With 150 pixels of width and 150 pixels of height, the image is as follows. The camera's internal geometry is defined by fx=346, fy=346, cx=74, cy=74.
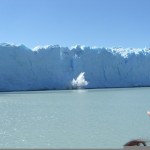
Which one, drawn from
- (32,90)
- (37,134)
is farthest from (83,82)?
(37,134)

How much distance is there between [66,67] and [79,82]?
1.53m

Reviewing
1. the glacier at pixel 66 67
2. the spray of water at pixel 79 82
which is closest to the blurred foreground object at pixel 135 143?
the glacier at pixel 66 67

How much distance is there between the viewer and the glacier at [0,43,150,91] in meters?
23.6

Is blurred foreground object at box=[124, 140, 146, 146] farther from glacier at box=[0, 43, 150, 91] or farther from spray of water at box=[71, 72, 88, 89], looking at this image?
spray of water at box=[71, 72, 88, 89]

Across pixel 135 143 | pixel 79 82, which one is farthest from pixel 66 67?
pixel 135 143

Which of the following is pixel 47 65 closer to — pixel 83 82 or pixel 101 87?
pixel 83 82

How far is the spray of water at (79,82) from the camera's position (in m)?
24.8

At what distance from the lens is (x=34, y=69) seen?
24.1m

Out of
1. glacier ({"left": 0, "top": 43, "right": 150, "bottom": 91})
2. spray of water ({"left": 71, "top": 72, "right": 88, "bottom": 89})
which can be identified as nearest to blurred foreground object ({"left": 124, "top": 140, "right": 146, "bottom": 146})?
glacier ({"left": 0, "top": 43, "right": 150, "bottom": 91})

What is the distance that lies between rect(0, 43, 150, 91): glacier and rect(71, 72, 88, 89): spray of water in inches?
6.3

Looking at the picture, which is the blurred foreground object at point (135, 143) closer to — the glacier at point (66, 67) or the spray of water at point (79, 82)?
the glacier at point (66, 67)

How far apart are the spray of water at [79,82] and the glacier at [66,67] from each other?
0.52ft

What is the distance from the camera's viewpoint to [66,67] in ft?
82.6

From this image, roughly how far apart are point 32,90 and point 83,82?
3829 millimetres
